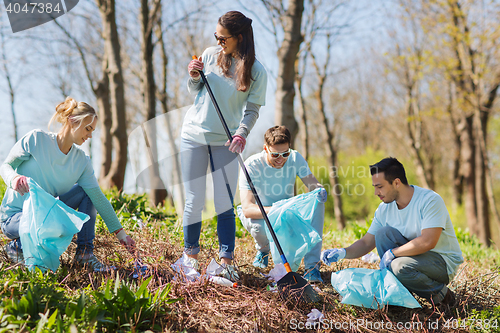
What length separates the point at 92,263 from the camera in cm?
270

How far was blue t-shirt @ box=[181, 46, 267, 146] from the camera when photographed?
278cm

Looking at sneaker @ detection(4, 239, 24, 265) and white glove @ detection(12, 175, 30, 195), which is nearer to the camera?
white glove @ detection(12, 175, 30, 195)

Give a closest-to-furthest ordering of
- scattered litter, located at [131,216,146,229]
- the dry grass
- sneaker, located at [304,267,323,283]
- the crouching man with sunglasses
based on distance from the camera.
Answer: the dry grass
sneaker, located at [304,267,323,283]
the crouching man with sunglasses
scattered litter, located at [131,216,146,229]

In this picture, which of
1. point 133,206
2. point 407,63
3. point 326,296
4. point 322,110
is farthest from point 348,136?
point 326,296

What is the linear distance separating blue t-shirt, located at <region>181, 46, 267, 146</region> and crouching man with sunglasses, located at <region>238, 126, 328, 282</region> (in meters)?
0.46

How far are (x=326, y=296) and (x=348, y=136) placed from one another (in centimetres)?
2018

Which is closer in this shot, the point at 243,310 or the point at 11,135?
the point at 243,310

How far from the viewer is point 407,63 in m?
11.5

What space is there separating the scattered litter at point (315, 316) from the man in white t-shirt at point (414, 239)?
432mm

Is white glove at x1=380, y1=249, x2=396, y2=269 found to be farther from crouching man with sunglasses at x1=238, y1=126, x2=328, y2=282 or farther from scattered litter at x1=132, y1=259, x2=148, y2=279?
scattered litter at x1=132, y1=259, x2=148, y2=279

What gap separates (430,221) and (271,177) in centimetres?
135

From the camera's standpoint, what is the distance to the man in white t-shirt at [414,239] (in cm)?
245

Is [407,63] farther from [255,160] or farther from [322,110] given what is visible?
[255,160]

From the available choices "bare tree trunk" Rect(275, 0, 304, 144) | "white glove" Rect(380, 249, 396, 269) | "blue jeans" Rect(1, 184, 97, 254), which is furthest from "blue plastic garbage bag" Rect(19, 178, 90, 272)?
"bare tree trunk" Rect(275, 0, 304, 144)
